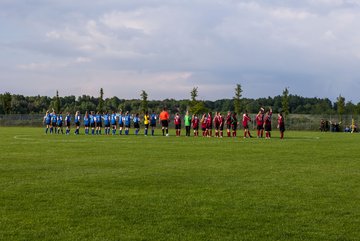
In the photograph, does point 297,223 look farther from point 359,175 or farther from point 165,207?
point 359,175

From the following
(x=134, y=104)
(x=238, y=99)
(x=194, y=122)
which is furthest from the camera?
(x=134, y=104)

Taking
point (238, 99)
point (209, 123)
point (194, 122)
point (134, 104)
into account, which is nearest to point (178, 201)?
point (209, 123)

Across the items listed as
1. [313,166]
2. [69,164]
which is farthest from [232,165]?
[69,164]

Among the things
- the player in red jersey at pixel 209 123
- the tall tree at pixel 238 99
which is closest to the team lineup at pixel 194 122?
the player in red jersey at pixel 209 123

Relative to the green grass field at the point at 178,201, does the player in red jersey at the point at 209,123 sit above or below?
above

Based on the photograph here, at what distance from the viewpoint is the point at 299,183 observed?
1175 cm

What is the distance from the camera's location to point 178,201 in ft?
30.5

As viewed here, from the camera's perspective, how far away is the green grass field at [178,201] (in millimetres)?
7199

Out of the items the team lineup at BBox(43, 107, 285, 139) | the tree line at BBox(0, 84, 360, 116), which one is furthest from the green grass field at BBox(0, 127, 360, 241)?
the tree line at BBox(0, 84, 360, 116)

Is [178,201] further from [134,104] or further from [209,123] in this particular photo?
[134,104]

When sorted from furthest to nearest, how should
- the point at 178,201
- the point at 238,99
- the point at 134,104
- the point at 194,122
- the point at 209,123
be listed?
the point at 134,104
the point at 238,99
the point at 194,122
the point at 209,123
the point at 178,201

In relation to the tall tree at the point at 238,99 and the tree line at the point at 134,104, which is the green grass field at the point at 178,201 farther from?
the tree line at the point at 134,104

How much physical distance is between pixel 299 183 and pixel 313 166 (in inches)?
160

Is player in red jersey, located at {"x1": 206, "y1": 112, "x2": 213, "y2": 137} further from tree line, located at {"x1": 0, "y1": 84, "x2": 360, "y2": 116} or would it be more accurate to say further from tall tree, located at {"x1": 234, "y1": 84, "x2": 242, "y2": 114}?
tree line, located at {"x1": 0, "y1": 84, "x2": 360, "y2": 116}
